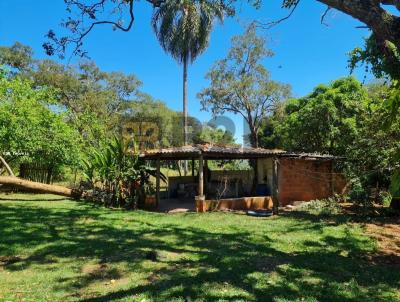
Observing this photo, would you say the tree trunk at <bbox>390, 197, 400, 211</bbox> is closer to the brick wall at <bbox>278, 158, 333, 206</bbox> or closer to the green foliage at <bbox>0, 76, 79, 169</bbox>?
the brick wall at <bbox>278, 158, 333, 206</bbox>

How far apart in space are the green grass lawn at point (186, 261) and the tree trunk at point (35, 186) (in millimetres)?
2870

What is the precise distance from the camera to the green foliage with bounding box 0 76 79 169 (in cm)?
1458

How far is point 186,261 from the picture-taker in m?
7.08

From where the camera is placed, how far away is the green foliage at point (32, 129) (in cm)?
1458

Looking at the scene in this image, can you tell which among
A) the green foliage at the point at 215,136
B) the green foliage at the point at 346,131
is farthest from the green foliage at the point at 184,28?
the green foliage at the point at 215,136

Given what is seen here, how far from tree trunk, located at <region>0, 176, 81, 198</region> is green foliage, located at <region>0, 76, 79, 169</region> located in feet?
4.49

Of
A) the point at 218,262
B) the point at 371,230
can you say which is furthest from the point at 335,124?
the point at 218,262

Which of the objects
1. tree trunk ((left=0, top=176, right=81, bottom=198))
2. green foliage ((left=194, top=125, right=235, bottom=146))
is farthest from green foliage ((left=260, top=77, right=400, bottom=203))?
green foliage ((left=194, top=125, right=235, bottom=146))

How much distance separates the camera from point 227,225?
11.3 m

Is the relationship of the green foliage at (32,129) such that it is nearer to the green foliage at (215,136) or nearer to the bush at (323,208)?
the bush at (323,208)

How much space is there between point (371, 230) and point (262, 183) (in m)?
8.33

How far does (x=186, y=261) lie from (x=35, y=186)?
10286 mm

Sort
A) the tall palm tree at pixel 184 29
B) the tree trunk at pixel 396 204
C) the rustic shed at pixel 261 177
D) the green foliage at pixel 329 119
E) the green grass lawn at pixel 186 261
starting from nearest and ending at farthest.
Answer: the green grass lawn at pixel 186 261 → the tree trunk at pixel 396 204 → the rustic shed at pixel 261 177 → the green foliage at pixel 329 119 → the tall palm tree at pixel 184 29

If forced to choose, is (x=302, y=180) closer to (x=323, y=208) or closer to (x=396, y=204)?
(x=323, y=208)
